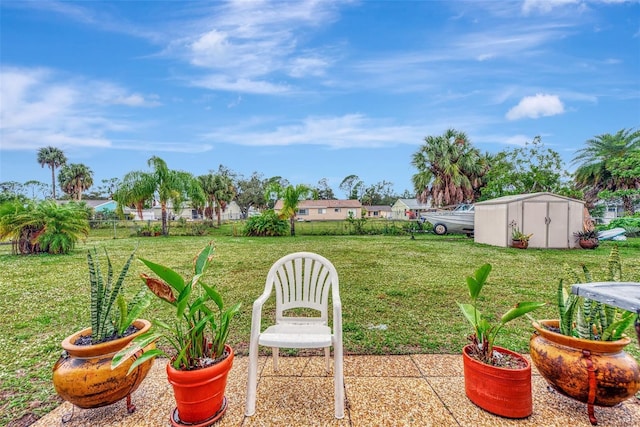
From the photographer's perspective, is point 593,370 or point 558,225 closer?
point 593,370

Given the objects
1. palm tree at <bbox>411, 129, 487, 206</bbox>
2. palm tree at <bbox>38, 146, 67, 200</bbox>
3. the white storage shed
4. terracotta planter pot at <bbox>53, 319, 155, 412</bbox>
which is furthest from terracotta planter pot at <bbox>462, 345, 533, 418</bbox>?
palm tree at <bbox>38, 146, 67, 200</bbox>

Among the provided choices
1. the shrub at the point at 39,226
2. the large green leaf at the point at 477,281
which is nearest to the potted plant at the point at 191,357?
the large green leaf at the point at 477,281

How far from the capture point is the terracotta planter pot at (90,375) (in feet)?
5.22

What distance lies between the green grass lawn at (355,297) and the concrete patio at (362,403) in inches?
14.0

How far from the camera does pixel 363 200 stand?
5200cm

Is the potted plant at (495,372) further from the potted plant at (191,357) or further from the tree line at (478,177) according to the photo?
the tree line at (478,177)

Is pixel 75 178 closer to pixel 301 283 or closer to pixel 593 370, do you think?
pixel 301 283

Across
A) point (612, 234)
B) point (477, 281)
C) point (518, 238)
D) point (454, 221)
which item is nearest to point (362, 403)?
point (477, 281)

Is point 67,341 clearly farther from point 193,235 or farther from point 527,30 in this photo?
point 193,235

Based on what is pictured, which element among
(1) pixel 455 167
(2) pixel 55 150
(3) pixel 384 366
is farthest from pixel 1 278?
(2) pixel 55 150

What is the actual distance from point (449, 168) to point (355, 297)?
17797mm

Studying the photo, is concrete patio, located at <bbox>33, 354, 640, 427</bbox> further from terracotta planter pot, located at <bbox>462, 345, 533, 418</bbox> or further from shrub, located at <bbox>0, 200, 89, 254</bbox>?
shrub, located at <bbox>0, 200, 89, 254</bbox>

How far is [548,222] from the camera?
32.2 ft

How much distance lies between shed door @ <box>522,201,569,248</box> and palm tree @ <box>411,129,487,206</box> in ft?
31.7
